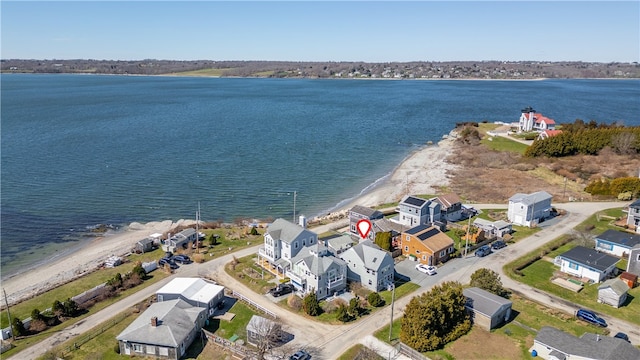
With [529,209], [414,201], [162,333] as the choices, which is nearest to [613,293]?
[529,209]

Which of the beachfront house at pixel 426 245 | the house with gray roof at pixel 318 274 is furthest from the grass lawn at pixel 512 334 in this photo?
the beachfront house at pixel 426 245

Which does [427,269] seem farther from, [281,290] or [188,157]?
[188,157]

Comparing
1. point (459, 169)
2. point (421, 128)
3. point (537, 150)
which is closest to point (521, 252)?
point (459, 169)

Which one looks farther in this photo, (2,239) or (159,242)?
(2,239)

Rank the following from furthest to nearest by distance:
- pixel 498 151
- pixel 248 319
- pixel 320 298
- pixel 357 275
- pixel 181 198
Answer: pixel 498 151 → pixel 181 198 → pixel 357 275 → pixel 320 298 → pixel 248 319

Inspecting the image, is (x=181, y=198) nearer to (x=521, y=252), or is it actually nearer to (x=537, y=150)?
(x=521, y=252)
